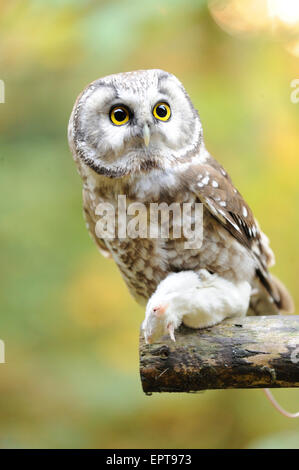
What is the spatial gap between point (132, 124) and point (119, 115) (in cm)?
5

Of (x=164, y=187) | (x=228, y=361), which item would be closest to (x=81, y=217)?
(x=164, y=187)

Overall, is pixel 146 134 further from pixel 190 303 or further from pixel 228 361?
pixel 228 361

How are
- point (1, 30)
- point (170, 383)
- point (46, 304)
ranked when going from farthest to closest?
1. point (46, 304)
2. point (1, 30)
3. point (170, 383)

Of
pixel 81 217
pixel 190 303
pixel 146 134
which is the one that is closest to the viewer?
pixel 146 134

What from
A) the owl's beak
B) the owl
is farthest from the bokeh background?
the owl's beak

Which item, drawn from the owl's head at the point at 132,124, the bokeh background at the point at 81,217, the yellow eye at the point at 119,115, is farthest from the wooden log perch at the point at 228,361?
the bokeh background at the point at 81,217

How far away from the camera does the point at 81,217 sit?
2.38 m

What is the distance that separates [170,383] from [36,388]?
1399 millimetres

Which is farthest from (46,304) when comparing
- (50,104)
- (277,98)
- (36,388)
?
(277,98)

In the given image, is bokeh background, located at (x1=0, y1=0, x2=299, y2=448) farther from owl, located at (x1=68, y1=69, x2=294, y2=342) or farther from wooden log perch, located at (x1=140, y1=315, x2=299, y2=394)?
wooden log perch, located at (x1=140, y1=315, x2=299, y2=394)

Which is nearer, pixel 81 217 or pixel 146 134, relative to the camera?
pixel 146 134

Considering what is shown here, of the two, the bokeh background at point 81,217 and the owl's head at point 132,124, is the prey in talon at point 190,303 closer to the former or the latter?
the owl's head at point 132,124

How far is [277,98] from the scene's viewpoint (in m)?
2.48

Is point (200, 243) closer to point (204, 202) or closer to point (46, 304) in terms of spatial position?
point (204, 202)
